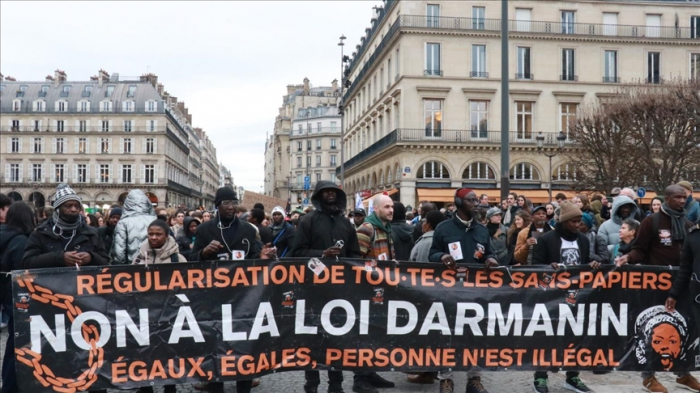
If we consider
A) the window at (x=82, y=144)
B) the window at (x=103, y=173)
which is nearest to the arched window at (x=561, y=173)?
the window at (x=103, y=173)

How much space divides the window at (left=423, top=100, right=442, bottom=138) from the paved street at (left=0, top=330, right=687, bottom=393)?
32996mm

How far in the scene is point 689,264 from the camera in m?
6.24

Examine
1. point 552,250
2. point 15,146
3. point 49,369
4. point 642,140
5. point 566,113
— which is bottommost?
point 49,369

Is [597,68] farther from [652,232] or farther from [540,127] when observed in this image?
[652,232]

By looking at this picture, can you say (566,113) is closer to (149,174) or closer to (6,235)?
(6,235)

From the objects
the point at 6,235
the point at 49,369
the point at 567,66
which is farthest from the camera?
the point at 567,66

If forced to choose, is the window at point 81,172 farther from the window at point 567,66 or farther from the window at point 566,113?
the window at point 567,66

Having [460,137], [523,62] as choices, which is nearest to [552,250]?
[460,137]

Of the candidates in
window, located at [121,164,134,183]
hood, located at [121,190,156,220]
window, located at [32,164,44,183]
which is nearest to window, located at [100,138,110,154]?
window, located at [121,164,134,183]

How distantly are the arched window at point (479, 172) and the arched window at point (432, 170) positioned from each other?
1.28m

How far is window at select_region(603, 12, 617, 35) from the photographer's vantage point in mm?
41719

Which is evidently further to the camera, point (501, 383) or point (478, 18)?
point (478, 18)

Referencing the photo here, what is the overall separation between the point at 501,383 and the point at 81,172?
84949 millimetres

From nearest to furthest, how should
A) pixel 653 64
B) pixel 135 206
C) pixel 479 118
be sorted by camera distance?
pixel 135 206
pixel 479 118
pixel 653 64
